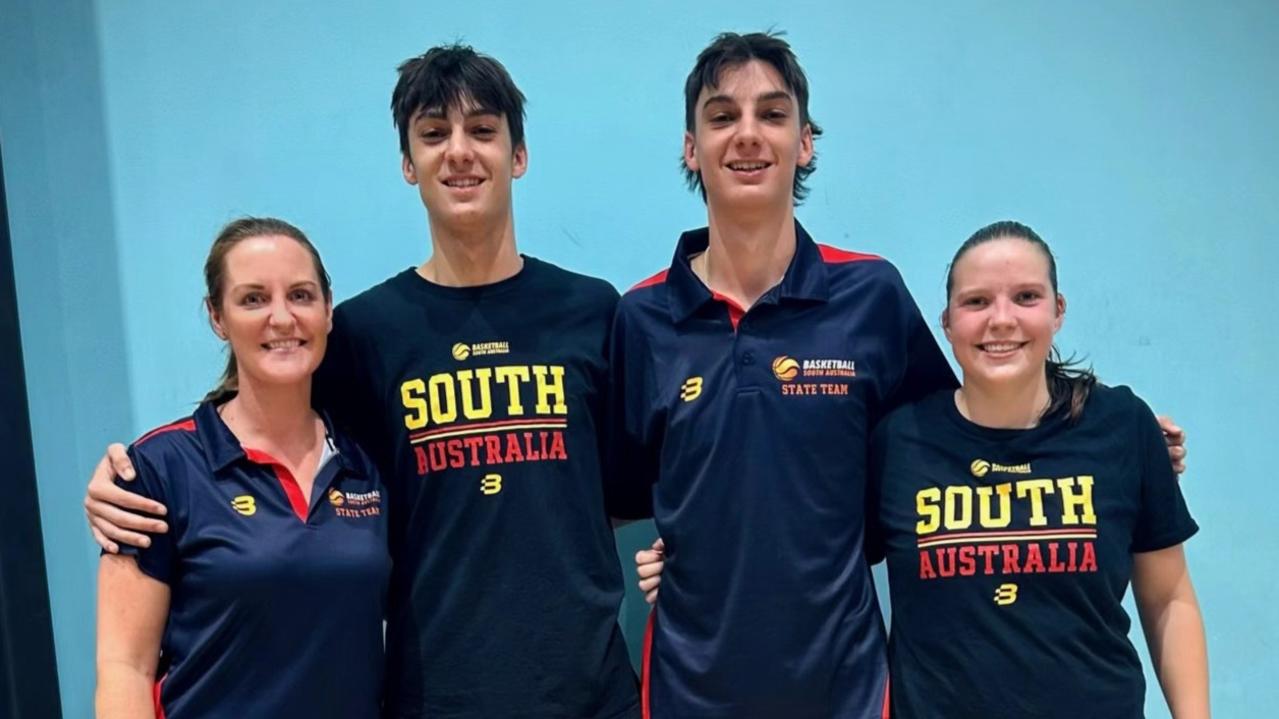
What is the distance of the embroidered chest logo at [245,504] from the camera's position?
129 cm

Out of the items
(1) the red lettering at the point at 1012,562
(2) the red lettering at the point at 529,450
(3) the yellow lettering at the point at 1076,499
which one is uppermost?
(2) the red lettering at the point at 529,450

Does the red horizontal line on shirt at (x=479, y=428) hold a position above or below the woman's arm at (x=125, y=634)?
above

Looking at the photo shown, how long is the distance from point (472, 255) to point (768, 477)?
0.59m

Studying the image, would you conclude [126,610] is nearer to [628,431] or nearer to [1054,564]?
[628,431]

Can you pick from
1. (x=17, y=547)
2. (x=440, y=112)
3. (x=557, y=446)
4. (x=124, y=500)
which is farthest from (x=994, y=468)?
(x=17, y=547)

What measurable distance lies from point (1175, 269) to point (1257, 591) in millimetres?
704

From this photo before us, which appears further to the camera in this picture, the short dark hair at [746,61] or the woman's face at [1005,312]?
the short dark hair at [746,61]

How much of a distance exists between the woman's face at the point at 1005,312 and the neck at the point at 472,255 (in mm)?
729

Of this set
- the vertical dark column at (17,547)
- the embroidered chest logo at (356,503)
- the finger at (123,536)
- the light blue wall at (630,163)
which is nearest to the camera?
the finger at (123,536)

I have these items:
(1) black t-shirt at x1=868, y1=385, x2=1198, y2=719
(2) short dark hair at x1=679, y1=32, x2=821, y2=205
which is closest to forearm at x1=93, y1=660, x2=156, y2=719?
(1) black t-shirt at x1=868, y1=385, x2=1198, y2=719

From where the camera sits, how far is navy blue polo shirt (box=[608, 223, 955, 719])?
1.35 meters

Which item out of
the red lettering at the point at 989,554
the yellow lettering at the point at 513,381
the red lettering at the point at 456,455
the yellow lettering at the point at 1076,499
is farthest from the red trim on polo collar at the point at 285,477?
the yellow lettering at the point at 1076,499

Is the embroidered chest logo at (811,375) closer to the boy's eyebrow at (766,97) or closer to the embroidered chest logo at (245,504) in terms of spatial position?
the boy's eyebrow at (766,97)

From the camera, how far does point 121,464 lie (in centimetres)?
129
